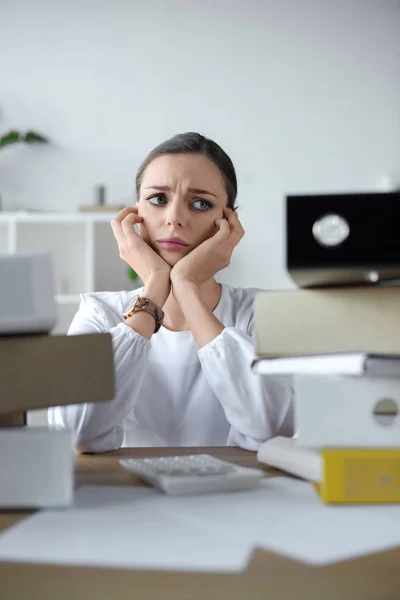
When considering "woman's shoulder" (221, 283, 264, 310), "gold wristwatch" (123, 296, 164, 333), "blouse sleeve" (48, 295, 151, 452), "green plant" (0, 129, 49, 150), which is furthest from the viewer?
"green plant" (0, 129, 49, 150)

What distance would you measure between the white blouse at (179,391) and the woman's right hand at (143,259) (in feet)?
0.36

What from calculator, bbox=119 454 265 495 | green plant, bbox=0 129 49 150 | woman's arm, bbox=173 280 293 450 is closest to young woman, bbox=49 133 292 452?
woman's arm, bbox=173 280 293 450

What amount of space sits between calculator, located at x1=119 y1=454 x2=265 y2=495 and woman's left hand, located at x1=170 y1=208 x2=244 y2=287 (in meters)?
0.75

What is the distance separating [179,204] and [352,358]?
1.00 m

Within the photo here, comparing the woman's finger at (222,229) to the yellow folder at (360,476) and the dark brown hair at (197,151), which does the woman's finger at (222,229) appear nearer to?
the dark brown hair at (197,151)

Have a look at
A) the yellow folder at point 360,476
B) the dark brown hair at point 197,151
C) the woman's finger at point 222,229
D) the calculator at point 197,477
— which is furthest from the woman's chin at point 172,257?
the yellow folder at point 360,476

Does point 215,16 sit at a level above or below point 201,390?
above

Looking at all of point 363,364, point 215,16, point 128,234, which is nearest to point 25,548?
point 363,364

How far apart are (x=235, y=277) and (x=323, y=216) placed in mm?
3286

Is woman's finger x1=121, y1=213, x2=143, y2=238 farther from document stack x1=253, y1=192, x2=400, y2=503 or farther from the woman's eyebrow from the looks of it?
document stack x1=253, y1=192, x2=400, y2=503

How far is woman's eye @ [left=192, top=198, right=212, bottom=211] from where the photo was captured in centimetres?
173

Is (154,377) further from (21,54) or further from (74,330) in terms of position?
(21,54)

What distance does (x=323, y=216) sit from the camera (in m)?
0.73

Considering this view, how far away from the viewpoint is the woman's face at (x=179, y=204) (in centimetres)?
168
